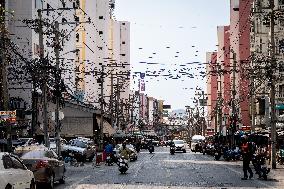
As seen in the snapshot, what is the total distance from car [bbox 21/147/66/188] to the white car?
343 cm

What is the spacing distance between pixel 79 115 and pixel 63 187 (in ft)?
179

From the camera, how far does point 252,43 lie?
78.6m

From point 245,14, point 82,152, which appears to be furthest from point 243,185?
point 245,14

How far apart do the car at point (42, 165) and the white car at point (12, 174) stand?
135 inches

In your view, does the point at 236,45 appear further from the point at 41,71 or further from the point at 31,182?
the point at 31,182

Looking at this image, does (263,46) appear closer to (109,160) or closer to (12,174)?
(109,160)

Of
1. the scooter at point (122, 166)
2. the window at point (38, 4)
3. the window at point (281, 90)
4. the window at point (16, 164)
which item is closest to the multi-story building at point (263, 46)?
the window at point (281, 90)

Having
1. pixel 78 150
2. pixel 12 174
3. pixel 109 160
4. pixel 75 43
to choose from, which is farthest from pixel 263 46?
pixel 12 174

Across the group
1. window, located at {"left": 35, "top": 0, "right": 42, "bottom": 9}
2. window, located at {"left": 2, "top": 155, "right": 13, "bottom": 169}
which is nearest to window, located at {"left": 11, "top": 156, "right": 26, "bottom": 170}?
window, located at {"left": 2, "top": 155, "right": 13, "bottom": 169}

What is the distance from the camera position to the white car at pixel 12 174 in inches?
620

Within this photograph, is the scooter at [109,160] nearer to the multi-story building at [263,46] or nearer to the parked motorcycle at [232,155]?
the parked motorcycle at [232,155]

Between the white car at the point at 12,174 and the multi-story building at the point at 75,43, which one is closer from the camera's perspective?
the white car at the point at 12,174

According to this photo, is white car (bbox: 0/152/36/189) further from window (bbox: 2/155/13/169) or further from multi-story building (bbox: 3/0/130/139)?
multi-story building (bbox: 3/0/130/139)

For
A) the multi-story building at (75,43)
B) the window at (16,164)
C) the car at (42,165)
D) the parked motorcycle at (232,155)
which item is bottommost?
the parked motorcycle at (232,155)
